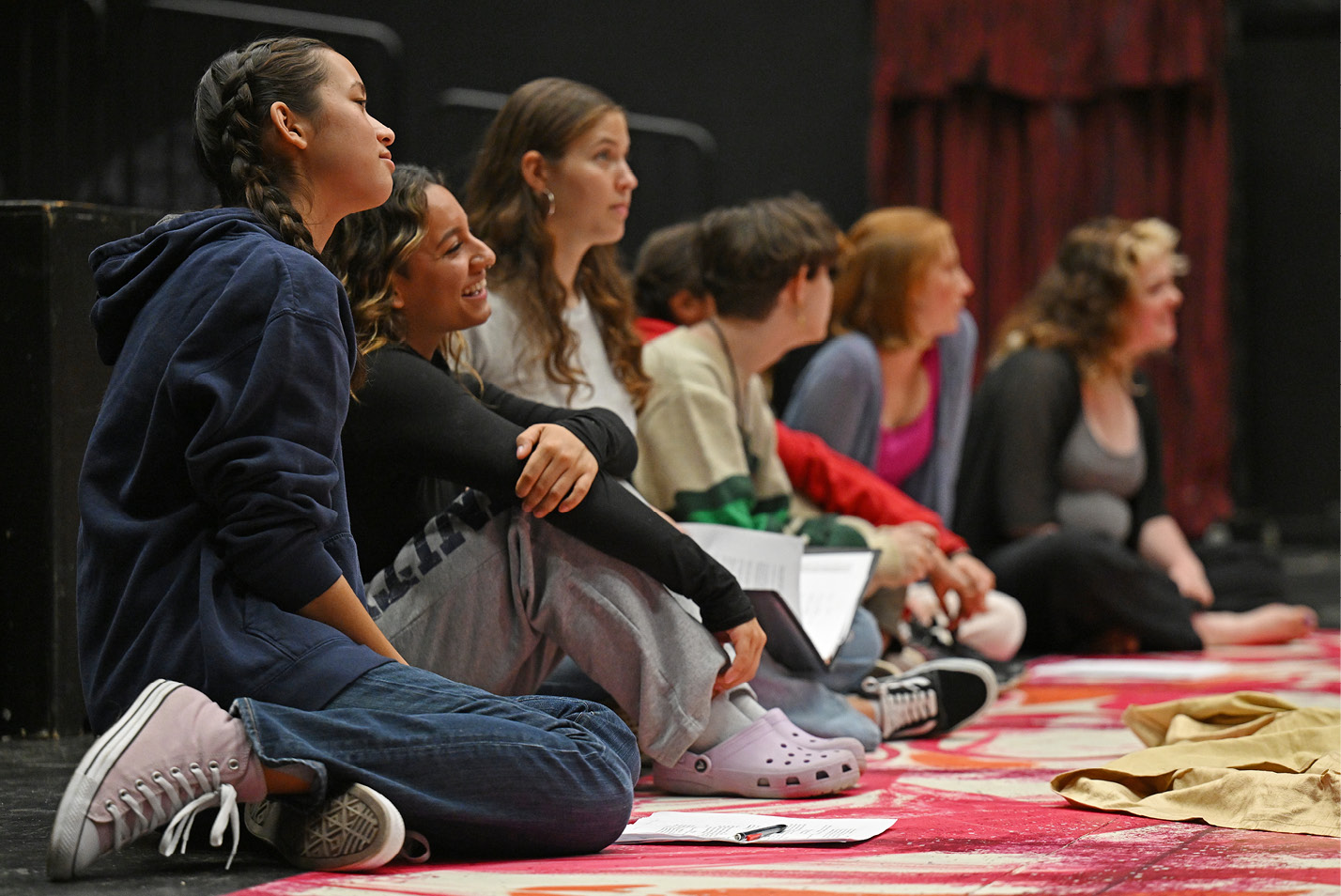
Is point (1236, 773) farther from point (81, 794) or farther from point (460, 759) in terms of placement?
point (81, 794)

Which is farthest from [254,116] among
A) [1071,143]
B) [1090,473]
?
[1071,143]

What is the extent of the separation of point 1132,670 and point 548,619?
1.76 metres

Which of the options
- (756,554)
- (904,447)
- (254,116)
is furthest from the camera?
(904,447)

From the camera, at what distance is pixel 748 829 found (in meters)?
1.49

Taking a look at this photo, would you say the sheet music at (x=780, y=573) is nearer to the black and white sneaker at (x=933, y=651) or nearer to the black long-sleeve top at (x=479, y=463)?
the black long-sleeve top at (x=479, y=463)

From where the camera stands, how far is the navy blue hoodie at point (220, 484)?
51.4 inches

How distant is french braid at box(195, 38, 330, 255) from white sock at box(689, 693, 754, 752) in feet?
2.38

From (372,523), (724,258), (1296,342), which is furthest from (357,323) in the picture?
(1296,342)

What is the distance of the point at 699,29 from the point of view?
5.34m

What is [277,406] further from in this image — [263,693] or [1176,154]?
[1176,154]

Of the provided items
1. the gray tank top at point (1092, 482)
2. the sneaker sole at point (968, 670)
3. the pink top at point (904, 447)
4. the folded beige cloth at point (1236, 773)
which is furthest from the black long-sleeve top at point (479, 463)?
the gray tank top at point (1092, 482)

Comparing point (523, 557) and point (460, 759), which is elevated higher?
point (523, 557)

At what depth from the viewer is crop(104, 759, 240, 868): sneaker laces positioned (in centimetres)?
124

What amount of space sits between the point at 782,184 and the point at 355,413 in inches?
156
